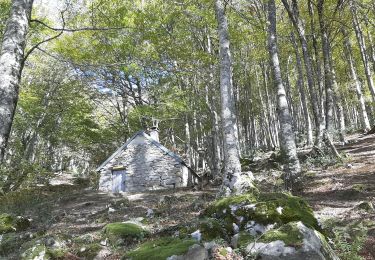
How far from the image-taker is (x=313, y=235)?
4906 mm

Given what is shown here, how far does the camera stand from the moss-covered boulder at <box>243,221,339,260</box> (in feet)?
14.8

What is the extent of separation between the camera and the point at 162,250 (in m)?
5.54

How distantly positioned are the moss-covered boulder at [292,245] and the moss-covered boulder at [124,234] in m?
3.83

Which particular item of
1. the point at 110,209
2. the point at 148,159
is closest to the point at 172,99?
the point at 148,159

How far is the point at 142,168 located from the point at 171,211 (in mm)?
13490

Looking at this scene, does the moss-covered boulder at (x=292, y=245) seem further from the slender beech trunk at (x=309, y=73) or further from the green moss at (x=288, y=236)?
the slender beech trunk at (x=309, y=73)

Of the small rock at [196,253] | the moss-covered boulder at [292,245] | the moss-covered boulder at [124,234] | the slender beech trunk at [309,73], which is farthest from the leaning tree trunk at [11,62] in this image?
the slender beech trunk at [309,73]

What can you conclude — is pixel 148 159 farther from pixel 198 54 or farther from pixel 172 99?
pixel 198 54

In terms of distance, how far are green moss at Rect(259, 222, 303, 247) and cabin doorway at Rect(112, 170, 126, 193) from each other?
2119cm

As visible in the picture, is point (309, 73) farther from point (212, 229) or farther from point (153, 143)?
point (212, 229)

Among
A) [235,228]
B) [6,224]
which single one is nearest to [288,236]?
[235,228]

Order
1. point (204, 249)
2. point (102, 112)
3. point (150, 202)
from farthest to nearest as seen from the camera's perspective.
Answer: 1. point (102, 112)
2. point (150, 202)
3. point (204, 249)

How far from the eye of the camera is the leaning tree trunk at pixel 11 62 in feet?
14.3

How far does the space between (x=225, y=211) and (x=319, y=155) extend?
33.6 ft
